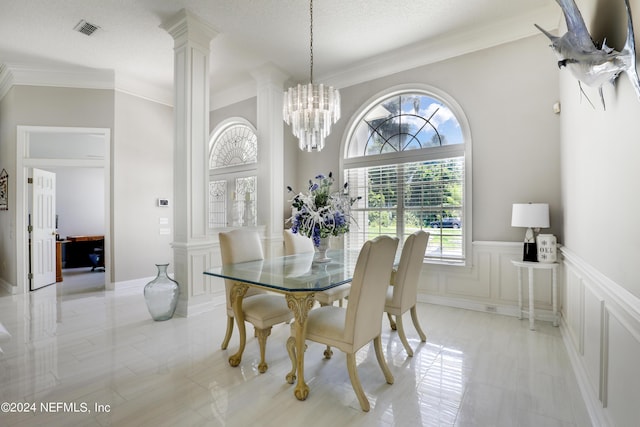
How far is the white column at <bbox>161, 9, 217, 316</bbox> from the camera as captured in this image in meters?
3.62

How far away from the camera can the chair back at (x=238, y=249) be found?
2.72m

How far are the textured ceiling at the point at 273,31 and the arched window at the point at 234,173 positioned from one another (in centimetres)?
122

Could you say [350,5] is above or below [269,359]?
above

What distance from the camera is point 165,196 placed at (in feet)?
18.3

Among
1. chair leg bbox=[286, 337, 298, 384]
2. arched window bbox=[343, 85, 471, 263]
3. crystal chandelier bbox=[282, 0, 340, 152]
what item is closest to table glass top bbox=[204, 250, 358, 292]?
chair leg bbox=[286, 337, 298, 384]

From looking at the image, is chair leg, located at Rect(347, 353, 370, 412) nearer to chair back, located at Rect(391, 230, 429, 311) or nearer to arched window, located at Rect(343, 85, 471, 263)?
chair back, located at Rect(391, 230, 429, 311)

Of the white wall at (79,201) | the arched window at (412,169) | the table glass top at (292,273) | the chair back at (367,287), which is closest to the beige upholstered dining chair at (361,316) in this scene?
the chair back at (367,287)

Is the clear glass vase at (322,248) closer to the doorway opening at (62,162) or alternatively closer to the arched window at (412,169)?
the arched window at (412,169)

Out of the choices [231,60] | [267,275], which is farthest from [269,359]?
[231,60]

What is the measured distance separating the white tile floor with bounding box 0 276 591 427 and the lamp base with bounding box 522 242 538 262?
0.69 meters

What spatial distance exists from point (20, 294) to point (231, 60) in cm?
470

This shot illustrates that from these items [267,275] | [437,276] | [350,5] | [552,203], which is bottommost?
[437,276]

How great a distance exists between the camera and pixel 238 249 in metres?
2.80

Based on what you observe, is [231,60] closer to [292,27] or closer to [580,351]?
[292,27]
